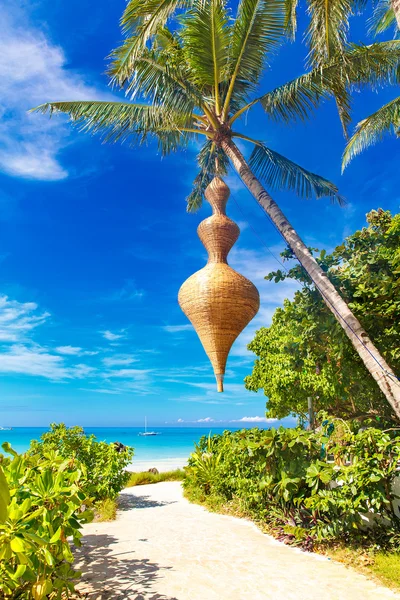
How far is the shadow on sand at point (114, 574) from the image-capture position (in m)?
3.36

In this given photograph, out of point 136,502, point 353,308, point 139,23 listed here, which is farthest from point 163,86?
point 136,502

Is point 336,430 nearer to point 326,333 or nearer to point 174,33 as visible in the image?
point 326,333

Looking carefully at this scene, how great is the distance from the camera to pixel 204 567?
418 centimetres

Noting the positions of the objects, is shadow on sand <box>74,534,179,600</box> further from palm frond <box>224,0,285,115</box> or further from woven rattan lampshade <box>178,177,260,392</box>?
palm frond <box>224,0,285,115</box>

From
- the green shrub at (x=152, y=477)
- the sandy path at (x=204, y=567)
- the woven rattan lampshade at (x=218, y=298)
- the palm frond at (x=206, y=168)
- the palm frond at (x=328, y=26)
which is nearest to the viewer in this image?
the sandy path at (x=204, y=567)

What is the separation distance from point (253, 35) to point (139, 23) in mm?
1572

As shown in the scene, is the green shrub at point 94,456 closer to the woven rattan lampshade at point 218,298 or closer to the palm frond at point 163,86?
the woven rattan lampshade at point 218,298

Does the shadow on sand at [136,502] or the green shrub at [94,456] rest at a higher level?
the green shrub at [94,456]

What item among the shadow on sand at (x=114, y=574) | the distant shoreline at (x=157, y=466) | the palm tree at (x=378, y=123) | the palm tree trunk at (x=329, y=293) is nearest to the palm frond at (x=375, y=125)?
the palm tree at (x=378, y=123)

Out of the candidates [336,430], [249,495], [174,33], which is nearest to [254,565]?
[336,430]

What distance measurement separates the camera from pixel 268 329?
1322 cm

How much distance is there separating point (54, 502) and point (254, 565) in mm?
2764

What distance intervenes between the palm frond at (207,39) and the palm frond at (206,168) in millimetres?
1076

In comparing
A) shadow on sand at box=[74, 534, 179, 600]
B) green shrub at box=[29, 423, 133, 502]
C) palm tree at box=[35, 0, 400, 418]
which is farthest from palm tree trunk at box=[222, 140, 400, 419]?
green shrub at box=[29, 423, 133, 502]
